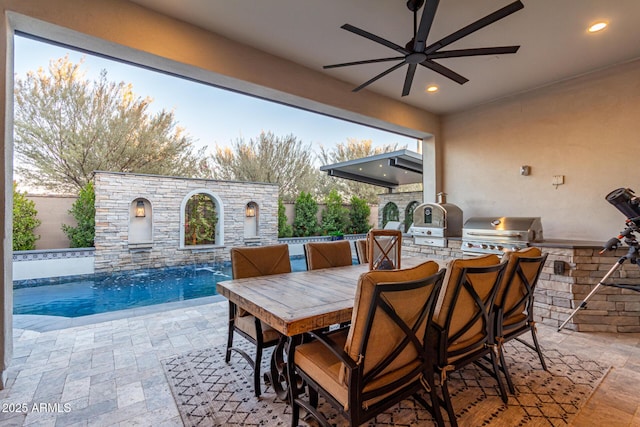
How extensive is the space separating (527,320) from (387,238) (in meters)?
1.24

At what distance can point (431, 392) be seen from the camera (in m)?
1.56

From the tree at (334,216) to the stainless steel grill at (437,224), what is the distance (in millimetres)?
6542

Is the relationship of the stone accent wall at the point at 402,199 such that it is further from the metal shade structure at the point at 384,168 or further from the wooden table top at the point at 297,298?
the wooden table top at the point at 297,298

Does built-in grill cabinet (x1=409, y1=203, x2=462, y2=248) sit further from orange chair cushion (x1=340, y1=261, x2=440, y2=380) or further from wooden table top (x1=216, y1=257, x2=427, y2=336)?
orange chair cushion (x1=340, y1=261, x2=440, y2=380)

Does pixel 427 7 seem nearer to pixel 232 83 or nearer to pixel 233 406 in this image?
pixel 232 83

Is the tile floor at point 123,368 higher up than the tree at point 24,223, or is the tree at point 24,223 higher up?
the tree at point 24,223

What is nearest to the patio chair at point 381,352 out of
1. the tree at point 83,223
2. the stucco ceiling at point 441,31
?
the stucco ceiling at point 441,31

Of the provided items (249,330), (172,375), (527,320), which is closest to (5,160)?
(172,375)

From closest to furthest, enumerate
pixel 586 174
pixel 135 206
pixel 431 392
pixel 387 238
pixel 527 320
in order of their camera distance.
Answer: pixel 431 392, pixel 527 320, pixel 387 238, pixel 586 174, pixel 135 206

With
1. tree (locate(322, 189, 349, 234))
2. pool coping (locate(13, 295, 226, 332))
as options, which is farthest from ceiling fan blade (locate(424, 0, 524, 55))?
tree (locate(322, 189, 349, 234))

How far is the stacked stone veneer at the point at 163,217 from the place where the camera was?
731 centimetres

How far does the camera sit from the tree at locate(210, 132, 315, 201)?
1380cm

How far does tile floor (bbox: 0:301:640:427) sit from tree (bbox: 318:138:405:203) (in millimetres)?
12649

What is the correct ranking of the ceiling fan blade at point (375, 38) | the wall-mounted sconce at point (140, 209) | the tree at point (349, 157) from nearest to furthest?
1. the ceiling fan blade at point (375, 38)
2. the wall-mounted sconce at point (140, 209)
3. the tree at point (349, 157)
